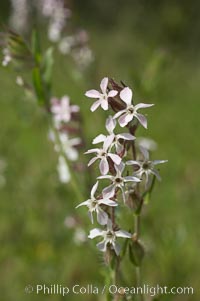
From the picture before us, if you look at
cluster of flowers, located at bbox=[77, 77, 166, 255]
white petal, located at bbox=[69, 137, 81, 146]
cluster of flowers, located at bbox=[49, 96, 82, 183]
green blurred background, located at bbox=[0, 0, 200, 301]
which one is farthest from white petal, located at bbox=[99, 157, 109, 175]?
white petal, located at bbox=[69, 137, 81, 146]

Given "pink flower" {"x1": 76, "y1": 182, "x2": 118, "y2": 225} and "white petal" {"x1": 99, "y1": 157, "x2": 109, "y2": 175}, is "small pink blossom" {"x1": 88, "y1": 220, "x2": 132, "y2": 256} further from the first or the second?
"white petal" {"x1": 99, "y1": 157, "x2": 109, "y2": 175}

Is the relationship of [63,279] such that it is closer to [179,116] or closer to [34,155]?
[34,155]

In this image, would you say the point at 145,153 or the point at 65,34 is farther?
the point at 65,34

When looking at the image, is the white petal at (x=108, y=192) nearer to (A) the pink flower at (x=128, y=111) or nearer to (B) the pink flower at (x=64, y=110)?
(A) the pink flower at (x=128, y=111)

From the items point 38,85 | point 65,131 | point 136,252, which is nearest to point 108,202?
point 136,252

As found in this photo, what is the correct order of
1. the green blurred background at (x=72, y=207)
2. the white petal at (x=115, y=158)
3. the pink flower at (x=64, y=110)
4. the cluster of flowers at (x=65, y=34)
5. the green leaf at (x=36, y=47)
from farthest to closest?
the cluster of flowers at (x=65, y=34), the green blurred background at (x=72, y=207), the pink flower at (x=64, y=110), the green leaf at (x=36, y=47), the white petal at (x=115, y=158)

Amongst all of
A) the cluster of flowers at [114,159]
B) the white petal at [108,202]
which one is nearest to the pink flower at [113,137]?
the cluster of flowers at [114,159]

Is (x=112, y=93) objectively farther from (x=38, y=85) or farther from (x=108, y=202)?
(x=38, y=85)
